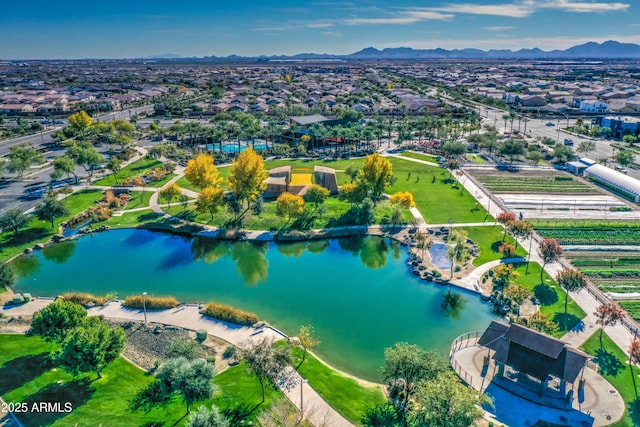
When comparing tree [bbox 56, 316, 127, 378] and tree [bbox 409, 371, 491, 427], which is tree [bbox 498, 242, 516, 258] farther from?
tree [bbox 56, 316, 127, 378]

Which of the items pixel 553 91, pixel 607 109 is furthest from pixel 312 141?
pixel 553 91

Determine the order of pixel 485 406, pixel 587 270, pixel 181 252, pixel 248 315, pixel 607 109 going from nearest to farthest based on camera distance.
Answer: pixel 485 406 < pixel 248 315 < pixel 587 270 < pixel 181 252 < pixel 607 109

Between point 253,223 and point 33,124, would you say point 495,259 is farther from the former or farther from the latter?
point 33,124

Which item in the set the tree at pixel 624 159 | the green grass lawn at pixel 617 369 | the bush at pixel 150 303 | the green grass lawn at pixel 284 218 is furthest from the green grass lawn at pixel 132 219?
the tree at pixel 624 159

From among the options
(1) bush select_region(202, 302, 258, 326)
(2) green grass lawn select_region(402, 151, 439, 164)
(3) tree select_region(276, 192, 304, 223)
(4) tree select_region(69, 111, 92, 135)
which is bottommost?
(1) bush select_region(202, 302, 258, 326)

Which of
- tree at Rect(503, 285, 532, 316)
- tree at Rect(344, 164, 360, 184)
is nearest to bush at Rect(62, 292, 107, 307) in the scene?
tree at Rect(503, 285, 532, 316)

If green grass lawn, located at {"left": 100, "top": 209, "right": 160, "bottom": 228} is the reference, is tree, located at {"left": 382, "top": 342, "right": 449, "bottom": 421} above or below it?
below

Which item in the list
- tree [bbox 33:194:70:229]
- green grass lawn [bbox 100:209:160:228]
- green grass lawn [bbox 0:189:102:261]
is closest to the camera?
green grass lawn [bbox 0:189:102:261]
